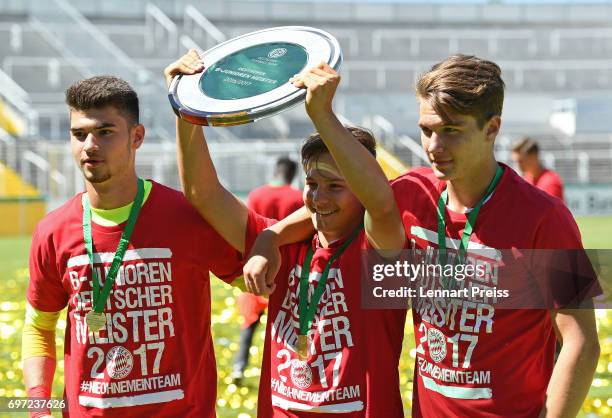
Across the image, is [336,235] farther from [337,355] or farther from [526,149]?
[526,149]

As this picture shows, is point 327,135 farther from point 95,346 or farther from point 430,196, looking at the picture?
point 95,346

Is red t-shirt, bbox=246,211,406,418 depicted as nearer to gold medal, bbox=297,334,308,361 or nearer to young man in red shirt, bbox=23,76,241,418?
gold medal, bbox=297,334,308,361

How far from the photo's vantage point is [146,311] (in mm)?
3451

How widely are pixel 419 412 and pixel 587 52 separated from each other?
39.5 meters

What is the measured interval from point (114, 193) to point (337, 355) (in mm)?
1010

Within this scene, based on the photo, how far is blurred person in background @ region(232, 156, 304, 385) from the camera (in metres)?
7.93

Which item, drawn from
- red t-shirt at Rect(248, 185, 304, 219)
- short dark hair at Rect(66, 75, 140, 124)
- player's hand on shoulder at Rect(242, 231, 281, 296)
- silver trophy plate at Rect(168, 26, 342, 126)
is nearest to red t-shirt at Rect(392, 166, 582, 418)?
player's hand on shoulder at Rect(242, 231, 281, 296)

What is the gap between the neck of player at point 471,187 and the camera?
3.12 meters

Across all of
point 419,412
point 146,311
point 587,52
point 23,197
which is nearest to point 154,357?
point 146,311

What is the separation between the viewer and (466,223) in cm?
311

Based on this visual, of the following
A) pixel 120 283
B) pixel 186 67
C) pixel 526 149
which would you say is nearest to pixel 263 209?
pixel 526 149

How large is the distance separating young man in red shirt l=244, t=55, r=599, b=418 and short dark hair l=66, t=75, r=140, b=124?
Answer: 0.81 metres

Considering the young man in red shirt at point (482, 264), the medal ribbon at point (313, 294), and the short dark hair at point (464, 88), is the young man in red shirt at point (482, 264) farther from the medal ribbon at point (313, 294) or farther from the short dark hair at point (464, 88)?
the medal ribbon at point (313, 294)

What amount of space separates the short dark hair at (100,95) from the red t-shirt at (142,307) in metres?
0.35
